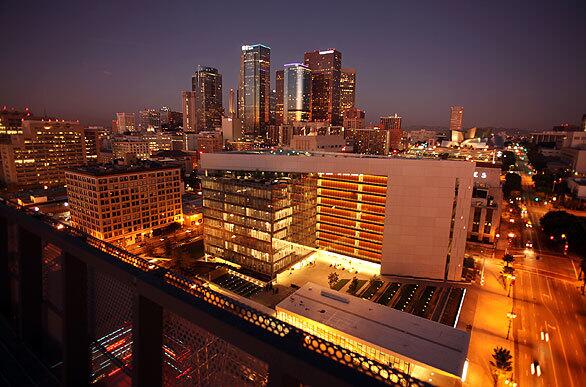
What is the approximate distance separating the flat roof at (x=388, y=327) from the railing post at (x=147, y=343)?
2158 cm

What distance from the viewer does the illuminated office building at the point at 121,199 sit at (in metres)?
52.1

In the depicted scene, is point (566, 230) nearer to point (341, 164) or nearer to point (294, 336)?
point (341, 164)

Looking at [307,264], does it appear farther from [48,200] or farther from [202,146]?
[202,146]

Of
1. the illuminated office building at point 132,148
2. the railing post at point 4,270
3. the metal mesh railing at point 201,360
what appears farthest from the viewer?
the illuminated office building at point 132,148

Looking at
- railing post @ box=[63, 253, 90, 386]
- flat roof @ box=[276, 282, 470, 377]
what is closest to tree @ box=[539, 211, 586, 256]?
flat roof @ box=[276, 282, 470, 377]

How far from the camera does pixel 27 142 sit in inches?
3541

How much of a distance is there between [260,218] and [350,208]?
12.3 meters

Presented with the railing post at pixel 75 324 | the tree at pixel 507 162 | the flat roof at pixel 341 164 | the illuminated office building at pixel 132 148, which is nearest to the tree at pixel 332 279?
the flat roof at pixel 341 164

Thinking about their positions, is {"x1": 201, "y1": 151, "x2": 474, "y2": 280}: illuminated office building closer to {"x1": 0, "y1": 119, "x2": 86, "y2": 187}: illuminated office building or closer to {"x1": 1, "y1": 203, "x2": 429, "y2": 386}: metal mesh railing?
{"x1": 1, "y1": 203, "x2": 429, "y2": 386}: metal mesh railing

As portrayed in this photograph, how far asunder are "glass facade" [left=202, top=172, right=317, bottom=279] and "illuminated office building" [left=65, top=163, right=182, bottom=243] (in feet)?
64.1

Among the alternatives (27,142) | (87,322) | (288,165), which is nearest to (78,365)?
(87,322)

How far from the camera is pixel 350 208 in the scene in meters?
43.1

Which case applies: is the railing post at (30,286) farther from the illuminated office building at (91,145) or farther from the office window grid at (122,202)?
the illuminated office building at (91,145)

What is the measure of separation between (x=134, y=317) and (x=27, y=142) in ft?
363
